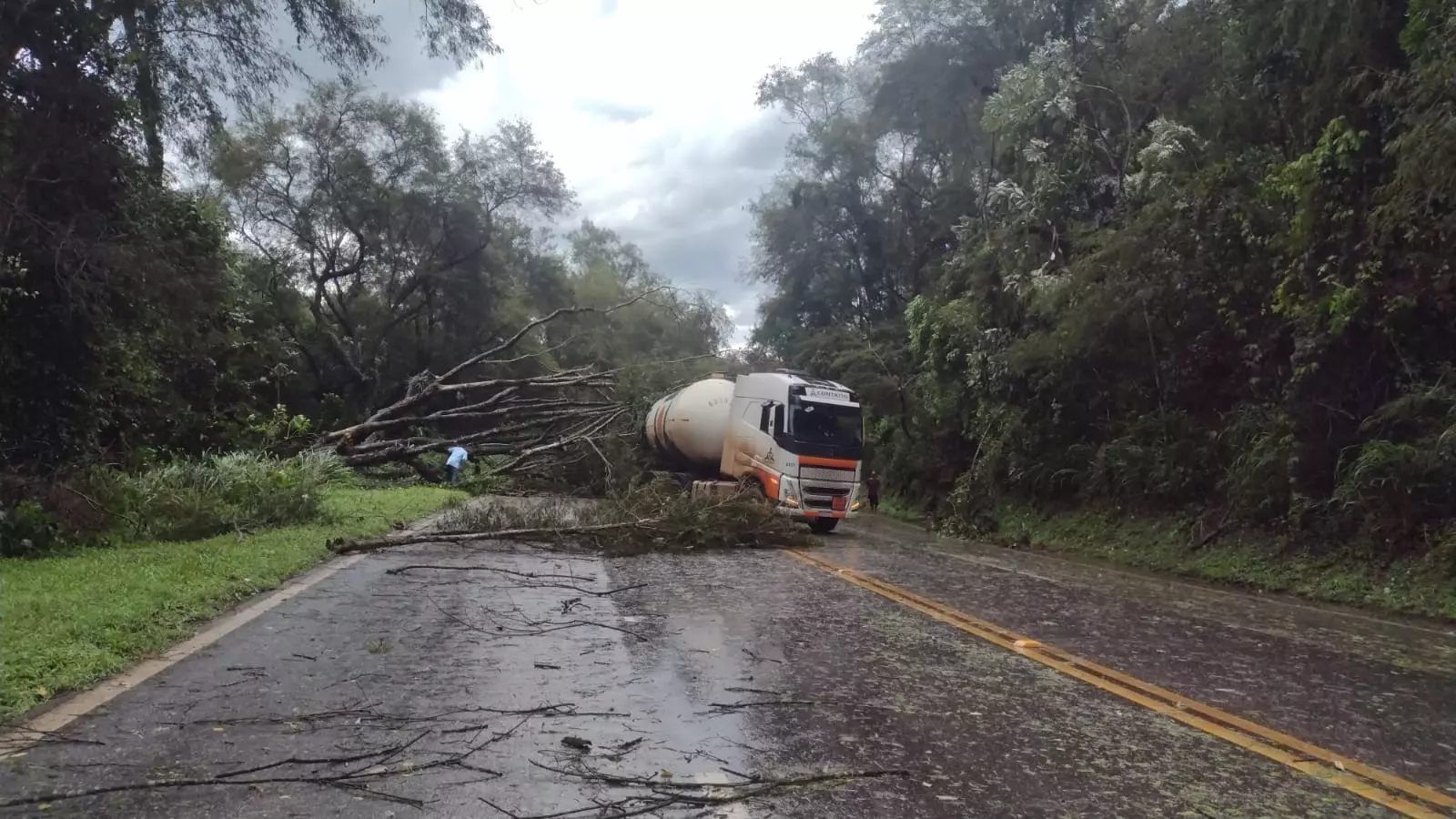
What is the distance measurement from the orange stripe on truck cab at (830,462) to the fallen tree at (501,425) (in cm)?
505

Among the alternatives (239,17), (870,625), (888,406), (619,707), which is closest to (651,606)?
(870,625)

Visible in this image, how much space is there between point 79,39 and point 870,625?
36.1 feet

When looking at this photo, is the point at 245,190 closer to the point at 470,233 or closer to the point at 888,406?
the point at 470,233

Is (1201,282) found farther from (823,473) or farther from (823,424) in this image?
(823,473)

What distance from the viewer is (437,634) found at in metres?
7.67

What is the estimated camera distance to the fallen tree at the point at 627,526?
1389cm

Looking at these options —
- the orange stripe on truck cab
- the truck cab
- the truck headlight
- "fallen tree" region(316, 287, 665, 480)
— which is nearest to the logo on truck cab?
the truck cab

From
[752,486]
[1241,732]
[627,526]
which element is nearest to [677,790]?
[1241,732]

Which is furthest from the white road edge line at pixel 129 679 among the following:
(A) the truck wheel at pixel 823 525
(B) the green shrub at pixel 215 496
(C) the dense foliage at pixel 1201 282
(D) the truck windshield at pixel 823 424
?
(A) the truck wheel at pixel 823 525

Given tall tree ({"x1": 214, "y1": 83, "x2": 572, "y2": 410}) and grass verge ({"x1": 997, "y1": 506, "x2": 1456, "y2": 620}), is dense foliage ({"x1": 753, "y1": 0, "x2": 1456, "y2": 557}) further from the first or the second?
tall tree ({"x1": 214, "y1": 83, "x2": 572, "y2": 410})

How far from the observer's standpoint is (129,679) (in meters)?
6.02

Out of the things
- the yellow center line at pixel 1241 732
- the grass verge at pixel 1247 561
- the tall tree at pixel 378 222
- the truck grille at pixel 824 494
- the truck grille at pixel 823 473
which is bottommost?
the yellow center line at pixel 1241 732

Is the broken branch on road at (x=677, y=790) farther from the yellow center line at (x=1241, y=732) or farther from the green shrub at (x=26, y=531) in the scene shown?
the green shrub at (x=26, y=531)

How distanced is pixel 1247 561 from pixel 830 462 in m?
7.69
